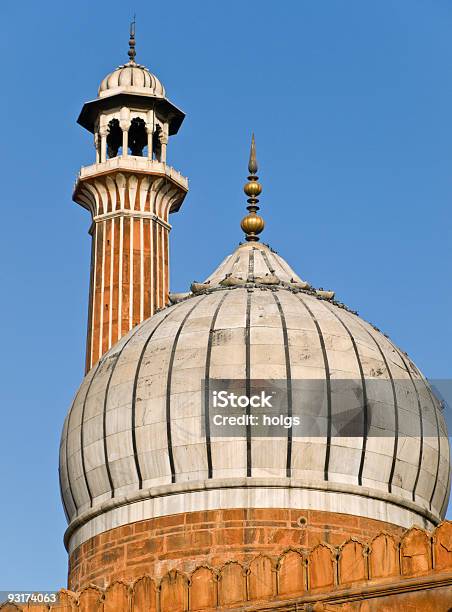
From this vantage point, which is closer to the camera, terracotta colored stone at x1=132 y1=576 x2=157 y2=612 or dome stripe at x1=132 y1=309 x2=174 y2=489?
terracotta colored stone at x1=132 y1=576 x2=157 y2=612

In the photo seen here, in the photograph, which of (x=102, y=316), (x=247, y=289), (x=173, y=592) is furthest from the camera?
(x=102, y=316)

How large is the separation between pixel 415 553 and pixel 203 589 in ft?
6.80

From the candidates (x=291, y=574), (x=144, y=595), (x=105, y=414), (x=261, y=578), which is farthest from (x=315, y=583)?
(x=105, y=414)

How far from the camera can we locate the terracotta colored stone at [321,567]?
16906mm

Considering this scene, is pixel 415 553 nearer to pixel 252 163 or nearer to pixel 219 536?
pixel 219 536

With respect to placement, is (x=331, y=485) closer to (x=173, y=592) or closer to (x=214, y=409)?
(x=214, y=409)

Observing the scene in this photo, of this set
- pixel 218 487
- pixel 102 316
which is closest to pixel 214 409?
pixel 218 487

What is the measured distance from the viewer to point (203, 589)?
1745 centimetres

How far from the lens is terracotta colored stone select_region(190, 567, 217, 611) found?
57.0 ft

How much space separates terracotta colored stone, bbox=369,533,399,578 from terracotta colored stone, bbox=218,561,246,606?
125 centimetres

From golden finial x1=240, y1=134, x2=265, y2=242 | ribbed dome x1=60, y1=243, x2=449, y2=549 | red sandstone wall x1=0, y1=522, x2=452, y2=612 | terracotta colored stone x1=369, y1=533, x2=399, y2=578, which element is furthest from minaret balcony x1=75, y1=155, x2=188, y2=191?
terracotta colored stone x1=369, y1=533, x2=399, y2=578

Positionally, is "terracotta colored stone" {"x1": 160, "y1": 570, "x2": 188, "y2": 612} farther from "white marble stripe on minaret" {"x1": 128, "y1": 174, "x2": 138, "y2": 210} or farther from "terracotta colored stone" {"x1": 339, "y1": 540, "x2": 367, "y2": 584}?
"white marble stripe on minaret" {"x1": 128, "y1": 174, "x2": 138, "y2": 210}

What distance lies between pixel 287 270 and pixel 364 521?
149 inches

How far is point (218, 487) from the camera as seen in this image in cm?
1961
